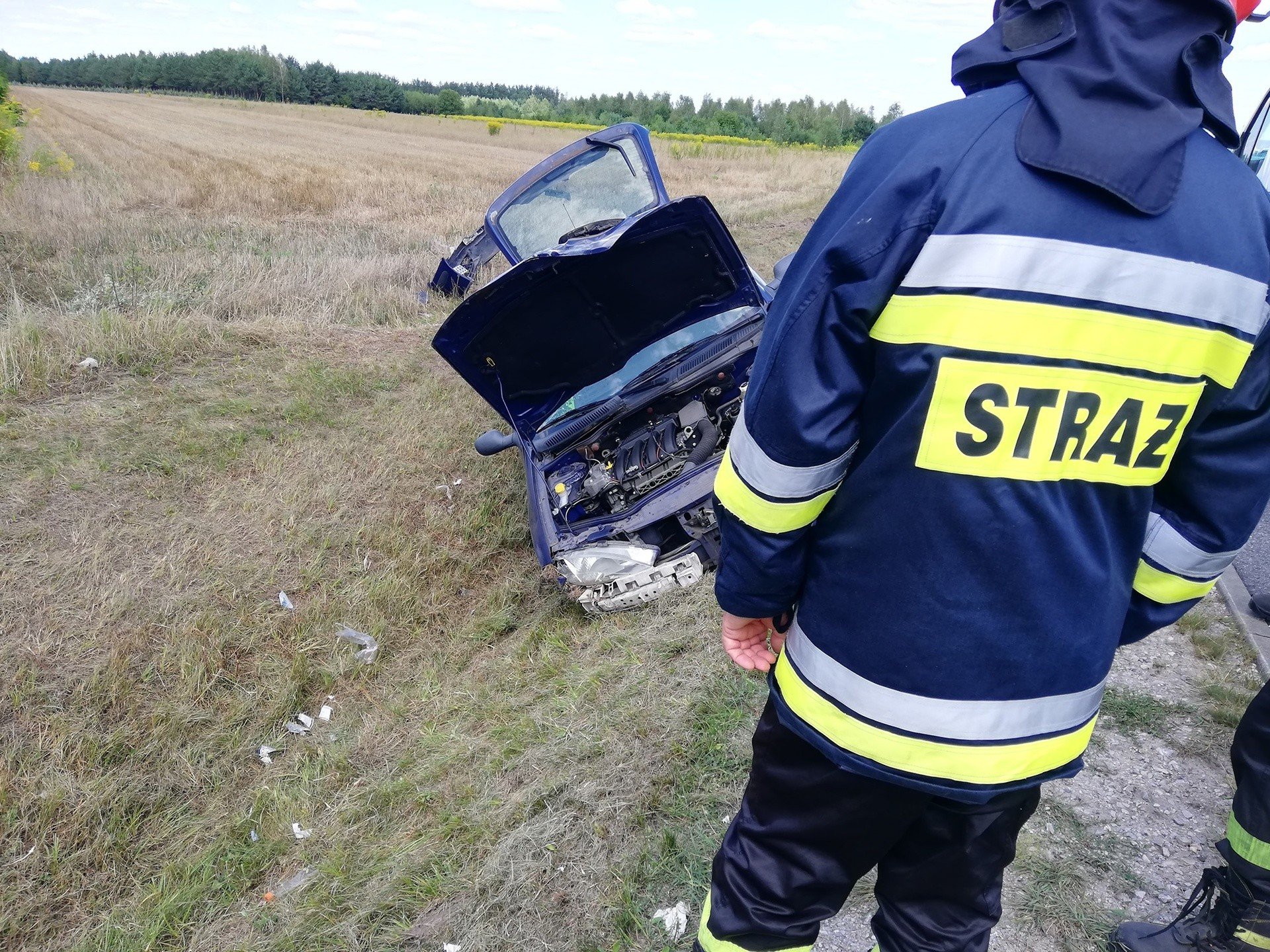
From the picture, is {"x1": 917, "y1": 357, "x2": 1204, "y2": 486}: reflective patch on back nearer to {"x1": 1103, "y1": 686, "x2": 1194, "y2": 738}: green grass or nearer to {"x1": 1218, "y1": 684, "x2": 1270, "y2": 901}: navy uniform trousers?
{"x1": 1218, "y1": 684, "x2": 1270, "y2": 901}: navy uniform trousers

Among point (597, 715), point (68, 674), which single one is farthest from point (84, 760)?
point (597, 715)

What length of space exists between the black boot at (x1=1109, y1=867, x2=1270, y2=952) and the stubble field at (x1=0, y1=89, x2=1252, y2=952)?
0.38ft

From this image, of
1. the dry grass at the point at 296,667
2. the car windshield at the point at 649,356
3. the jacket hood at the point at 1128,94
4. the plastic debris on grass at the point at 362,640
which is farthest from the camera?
the car windshield at the point at 649,356

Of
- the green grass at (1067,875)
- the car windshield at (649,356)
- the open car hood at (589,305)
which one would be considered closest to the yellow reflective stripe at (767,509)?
the green grass at (1067,875)

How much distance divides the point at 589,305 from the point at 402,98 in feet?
204

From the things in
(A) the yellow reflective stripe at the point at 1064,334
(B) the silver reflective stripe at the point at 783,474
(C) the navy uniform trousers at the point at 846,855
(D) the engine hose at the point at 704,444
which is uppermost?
(A) the yellow reflective stripe at the point at 1064,334

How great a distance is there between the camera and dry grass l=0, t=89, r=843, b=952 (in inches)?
94.7

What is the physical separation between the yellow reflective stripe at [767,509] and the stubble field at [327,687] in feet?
4.50

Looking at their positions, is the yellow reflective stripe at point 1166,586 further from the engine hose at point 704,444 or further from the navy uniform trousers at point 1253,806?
the engine hose at point 704,444

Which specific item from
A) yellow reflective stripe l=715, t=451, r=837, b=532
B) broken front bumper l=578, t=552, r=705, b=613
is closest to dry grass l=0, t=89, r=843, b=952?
broken front bumper l=578, t=552, r=705, b=613

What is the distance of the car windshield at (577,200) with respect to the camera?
14.2 ft

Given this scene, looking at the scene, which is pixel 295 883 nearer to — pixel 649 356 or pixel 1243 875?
pixel 1243 875

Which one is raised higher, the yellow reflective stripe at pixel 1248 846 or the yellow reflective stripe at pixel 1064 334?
the yellow reflective stripe at pixel 1064 334

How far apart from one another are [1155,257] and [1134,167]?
0.12 m
